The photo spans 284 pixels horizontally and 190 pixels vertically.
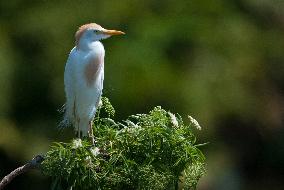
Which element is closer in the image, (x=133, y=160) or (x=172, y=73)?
(x=133, y=160)

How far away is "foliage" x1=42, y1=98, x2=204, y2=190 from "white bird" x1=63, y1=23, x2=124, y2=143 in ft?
1.30

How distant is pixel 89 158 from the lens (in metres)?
3.31

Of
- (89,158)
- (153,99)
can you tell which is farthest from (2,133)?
(89,158)

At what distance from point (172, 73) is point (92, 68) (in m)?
2.05

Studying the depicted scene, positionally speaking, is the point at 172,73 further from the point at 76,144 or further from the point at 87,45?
the point at 76,144

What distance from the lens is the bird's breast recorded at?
3838 millimetres

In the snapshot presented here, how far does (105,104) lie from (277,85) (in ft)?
9.58

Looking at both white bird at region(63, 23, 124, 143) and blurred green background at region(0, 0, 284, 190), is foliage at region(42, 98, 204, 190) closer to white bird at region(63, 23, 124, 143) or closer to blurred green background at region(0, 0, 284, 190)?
white bird at region(63, 23, 124, 143)

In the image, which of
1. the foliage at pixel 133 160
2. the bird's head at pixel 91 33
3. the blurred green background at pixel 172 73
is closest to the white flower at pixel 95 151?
the foliage at pixel 133 160

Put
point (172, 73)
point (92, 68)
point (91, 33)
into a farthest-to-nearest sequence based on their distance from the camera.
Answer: point (172, 73), point (92, 68), point (91, 33)

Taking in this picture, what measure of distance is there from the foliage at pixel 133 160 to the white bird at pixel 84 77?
15.6 inches

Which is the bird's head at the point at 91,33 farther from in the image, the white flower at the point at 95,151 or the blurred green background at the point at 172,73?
the blurred green background at the point at 172,73

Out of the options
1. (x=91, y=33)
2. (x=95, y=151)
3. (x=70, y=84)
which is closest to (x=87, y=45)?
(x=91, y=33)

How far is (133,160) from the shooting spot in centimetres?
331
